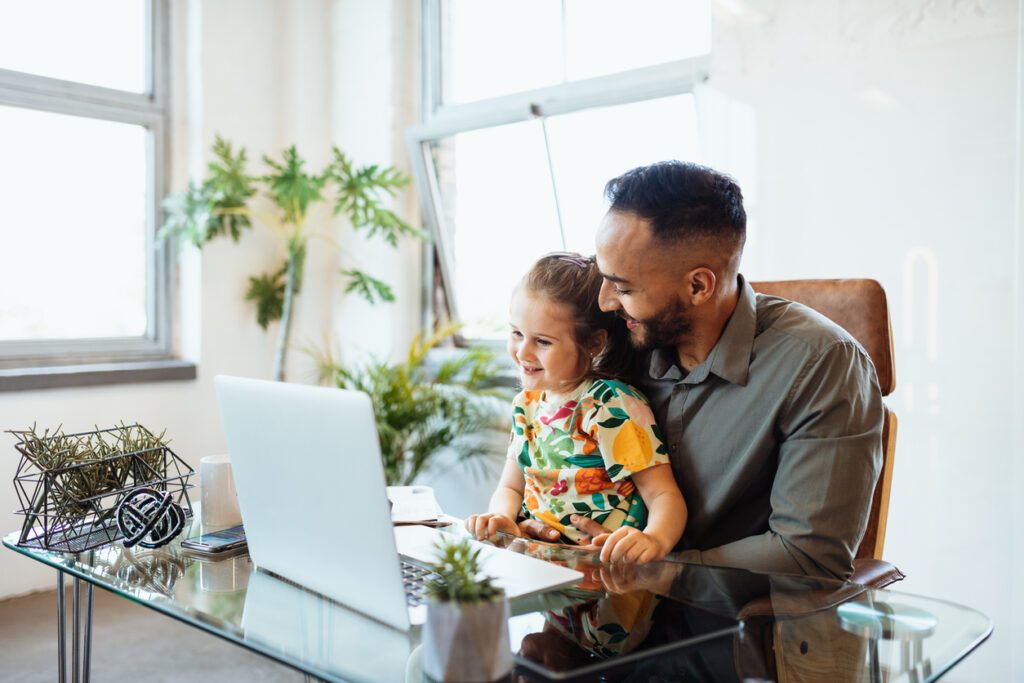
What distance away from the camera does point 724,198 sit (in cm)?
158

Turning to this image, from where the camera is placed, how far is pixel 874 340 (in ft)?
5.83

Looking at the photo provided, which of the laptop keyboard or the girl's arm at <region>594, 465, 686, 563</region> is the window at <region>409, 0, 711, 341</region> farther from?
the laptop keyboard

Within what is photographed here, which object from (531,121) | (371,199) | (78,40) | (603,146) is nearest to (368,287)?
(371,199)

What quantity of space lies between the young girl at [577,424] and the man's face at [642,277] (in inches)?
3.9

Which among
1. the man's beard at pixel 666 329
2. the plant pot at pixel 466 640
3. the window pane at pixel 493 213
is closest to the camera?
the plant pot at pixel 466 640

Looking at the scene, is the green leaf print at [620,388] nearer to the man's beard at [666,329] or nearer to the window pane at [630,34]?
the man's beard at [666,329]

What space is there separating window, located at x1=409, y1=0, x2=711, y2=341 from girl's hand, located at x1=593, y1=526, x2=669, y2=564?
6.69 ft

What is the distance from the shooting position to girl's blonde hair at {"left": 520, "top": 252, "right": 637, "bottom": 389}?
168 centimetres

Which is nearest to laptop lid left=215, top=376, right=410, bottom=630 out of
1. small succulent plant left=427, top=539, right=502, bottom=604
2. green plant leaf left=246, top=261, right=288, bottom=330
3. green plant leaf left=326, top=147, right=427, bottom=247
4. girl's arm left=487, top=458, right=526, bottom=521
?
small succulent plant left=427, top=539, right=502, bottom=604

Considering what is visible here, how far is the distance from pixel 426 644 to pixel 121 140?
3.65m

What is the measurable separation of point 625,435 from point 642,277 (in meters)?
0.29

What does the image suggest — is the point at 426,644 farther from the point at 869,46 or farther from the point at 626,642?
the point at 869,46

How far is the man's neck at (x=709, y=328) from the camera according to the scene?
5.32ft

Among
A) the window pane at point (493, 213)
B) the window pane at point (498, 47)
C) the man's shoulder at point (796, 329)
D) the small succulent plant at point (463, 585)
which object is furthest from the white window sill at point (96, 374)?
the small succulent plant at point (463, 585)
